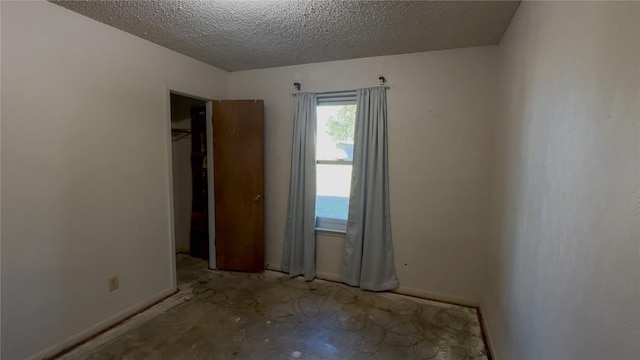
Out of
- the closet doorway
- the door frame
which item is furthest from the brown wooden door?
the closet doorway

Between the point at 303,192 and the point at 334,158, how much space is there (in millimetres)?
518

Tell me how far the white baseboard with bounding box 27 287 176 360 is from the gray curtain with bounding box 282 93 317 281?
1380mm

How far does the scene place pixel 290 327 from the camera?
8.38ft

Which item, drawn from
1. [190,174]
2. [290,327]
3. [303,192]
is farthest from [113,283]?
[190,174]

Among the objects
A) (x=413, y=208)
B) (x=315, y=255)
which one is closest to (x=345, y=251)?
(x=315, y=255)

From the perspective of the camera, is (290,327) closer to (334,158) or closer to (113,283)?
(113,283)

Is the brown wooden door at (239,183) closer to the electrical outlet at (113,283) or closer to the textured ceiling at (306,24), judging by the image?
the textured ceiling at (306,24)

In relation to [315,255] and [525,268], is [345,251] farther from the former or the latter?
[525,268]

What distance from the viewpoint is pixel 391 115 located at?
3105 mm

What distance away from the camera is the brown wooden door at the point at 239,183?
11.6 feet

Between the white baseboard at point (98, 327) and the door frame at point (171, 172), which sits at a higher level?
the door frame at point (171, 172)

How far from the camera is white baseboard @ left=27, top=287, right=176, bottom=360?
2.13 metres

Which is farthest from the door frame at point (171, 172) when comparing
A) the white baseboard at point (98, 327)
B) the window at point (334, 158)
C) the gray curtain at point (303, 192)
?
the window at point (334, 158)

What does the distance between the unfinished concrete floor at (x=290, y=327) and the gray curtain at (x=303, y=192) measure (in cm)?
30
